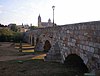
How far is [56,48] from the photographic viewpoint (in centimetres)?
1681

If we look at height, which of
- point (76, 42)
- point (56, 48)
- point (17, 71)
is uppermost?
point (76, 42)

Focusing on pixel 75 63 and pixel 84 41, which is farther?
pixel 75 63

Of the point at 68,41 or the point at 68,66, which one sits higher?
the point at 68,41

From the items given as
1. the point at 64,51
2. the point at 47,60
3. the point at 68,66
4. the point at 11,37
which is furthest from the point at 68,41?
the point at 11,37

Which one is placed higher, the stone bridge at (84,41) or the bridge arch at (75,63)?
the stone bridge at (84,41)

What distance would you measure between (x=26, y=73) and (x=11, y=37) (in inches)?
1554

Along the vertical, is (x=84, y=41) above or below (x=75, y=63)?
above

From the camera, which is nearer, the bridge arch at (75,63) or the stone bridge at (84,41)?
the stone bridge at (84,41)

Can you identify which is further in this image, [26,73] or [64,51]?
[64,51]

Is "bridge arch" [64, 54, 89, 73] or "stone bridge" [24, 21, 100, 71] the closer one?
"stone bridge" [24, 21, 100, 71]

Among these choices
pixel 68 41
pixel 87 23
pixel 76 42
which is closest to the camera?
pixel 87 23

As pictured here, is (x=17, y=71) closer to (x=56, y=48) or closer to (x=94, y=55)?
(x=56, y=48)

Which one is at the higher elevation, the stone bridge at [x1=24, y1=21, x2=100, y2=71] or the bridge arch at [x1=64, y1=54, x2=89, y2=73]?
the stone bridge at [x1=24, y1=21, x2=100, y2=71]

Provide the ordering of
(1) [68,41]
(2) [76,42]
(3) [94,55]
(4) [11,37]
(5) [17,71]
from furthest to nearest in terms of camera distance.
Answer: (4) [11,37]
(5) [17,71]
(1) [68,41]
(2) [76,42]
(3) [94,55]
